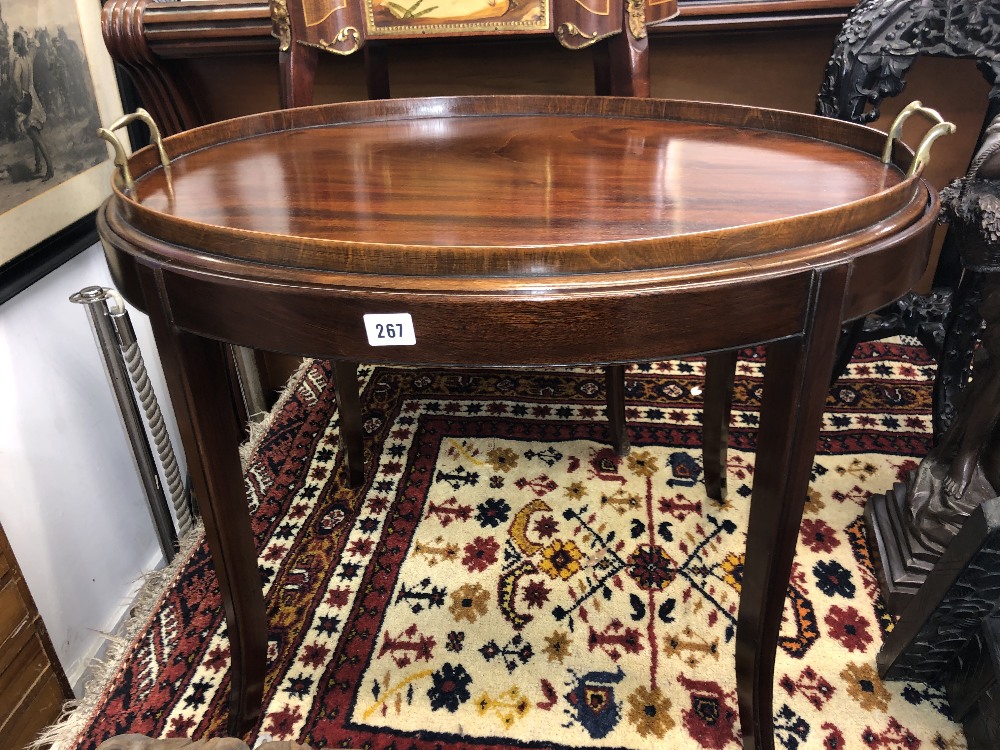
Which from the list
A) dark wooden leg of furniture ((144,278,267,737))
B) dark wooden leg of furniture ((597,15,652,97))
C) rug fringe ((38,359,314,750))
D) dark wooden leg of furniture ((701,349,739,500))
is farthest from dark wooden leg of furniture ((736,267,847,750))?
A: rug fringe ((38,359,314,750))

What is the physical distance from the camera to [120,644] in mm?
1399

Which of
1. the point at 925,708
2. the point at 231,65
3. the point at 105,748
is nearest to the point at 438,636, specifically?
the point at 105,748

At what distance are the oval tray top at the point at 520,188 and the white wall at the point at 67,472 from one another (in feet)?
2.31

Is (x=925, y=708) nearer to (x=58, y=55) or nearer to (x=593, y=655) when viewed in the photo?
(x=593, y=655)

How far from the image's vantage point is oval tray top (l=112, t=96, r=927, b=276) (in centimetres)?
67

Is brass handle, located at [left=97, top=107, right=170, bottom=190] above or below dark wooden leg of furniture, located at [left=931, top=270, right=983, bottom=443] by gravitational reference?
above

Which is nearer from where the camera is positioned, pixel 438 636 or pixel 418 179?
pixel 418 179

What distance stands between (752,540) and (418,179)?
2.01 ft

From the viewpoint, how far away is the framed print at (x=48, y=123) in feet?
4.65

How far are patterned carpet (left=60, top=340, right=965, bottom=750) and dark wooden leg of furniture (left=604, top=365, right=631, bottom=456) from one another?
0.04 m

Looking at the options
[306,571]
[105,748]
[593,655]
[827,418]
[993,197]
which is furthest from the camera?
[827,418]

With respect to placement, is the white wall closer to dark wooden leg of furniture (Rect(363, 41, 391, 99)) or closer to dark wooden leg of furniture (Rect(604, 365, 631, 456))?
dark wooden leg of furniture (Rect(363, 41, 391, 99))

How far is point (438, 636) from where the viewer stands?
1.31 meters

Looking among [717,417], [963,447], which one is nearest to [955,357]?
[963,447]
